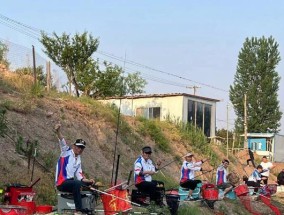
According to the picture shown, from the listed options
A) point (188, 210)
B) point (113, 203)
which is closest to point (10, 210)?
point (113, 203)

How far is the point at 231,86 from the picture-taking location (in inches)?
2436

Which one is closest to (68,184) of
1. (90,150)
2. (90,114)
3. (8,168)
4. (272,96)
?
(8,168)

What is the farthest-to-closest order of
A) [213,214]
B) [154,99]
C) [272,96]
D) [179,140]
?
[272,96] < [154,99] < [179,140] < [213,214]

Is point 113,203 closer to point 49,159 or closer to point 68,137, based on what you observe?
point 49,159

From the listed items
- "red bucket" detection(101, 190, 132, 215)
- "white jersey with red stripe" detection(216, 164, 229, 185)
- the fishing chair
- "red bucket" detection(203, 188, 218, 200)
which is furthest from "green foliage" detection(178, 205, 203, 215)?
the fishing chair

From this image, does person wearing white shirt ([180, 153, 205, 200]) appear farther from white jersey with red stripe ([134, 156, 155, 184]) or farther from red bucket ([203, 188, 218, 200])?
white jersey with red stripe ([134, 156, 155, 184])

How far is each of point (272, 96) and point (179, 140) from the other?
34089mm

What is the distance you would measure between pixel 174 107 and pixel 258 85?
2789 centimetres

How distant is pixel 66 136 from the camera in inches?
766

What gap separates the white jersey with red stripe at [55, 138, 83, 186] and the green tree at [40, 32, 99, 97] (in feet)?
70.6

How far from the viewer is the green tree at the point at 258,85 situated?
→ 2329 inches

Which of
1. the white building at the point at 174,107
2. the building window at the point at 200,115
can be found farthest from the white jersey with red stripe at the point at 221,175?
the building window at the point at 200,115

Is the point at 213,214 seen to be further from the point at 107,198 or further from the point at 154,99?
the point at 154,99

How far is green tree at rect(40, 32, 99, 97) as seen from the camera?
32.3 meters
